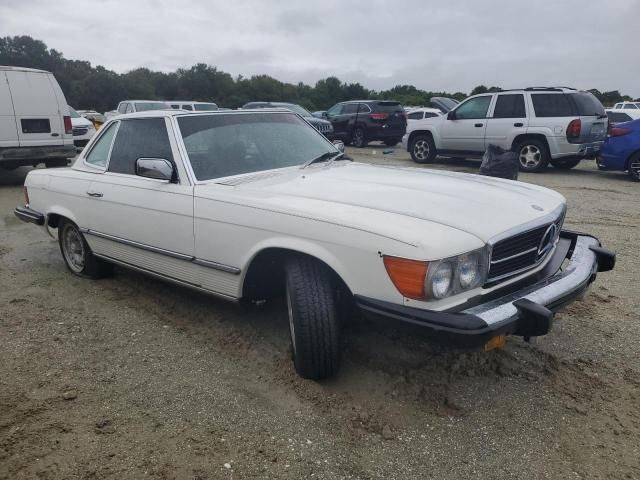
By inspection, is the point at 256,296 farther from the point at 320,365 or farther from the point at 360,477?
the point at 360,477

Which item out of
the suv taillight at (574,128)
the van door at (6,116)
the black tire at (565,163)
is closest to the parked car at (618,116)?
the black tire at (565,163)

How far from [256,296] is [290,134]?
1.51 m

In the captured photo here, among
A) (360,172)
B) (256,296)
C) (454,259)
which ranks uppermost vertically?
(360,172)

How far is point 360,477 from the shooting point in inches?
91.9

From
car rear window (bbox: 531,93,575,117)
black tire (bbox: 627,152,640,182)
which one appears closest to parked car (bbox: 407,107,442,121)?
car rear window (bbox: 531,93,575,117)

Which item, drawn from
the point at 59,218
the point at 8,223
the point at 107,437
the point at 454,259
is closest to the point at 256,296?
the point at 107,437

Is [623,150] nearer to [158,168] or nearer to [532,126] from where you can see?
[532,126]

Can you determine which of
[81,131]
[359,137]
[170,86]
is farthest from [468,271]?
[170,86]

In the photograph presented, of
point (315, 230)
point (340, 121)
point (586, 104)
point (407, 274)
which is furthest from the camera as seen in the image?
point (340, 121)

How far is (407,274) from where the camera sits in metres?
2.44

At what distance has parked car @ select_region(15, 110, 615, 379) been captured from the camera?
2494 millimetres

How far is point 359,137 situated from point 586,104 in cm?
858

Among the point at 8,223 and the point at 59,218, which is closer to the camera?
the point at 59,218

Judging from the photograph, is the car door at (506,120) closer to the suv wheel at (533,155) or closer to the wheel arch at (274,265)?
the suv wheel at (533,155)
